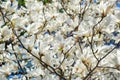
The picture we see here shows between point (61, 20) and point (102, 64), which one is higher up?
point (61, 20)

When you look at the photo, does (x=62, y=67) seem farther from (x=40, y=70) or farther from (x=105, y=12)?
(x=105, y=12)

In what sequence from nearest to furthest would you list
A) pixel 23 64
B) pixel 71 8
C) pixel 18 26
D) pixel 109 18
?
pixel 109 18 < pixel 18 26 < pixel 23 64 < pixel 71 8

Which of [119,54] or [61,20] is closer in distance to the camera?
[119,54]

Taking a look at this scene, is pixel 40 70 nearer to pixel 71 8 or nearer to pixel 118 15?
pixel 118 15

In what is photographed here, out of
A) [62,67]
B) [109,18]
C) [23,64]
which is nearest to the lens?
[109,18]

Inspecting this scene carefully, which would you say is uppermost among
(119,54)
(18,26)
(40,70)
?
(18,26)

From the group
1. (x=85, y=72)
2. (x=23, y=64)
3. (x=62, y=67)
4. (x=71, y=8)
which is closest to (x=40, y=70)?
(x=62, y=67)

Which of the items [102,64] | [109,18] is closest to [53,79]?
[102,64]

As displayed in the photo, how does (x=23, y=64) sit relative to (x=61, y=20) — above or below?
below

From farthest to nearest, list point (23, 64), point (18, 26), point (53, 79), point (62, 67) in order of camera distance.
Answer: point (23, 64)
point (18, 26)
point (62, 67)
point (53, 79)
